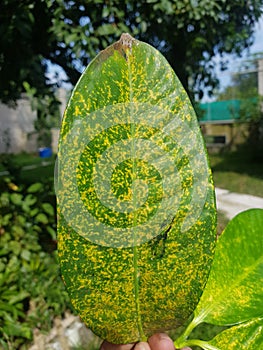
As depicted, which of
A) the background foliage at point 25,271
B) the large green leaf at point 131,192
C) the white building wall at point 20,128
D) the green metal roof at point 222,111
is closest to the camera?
the large green leaf at point 131,192

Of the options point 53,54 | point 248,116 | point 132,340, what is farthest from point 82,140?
point 248,116

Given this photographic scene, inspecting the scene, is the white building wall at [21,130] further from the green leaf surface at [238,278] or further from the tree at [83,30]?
the green leaf surface at [238,278]

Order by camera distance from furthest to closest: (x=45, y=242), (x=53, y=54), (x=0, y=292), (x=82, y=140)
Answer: (x=53, y=54) → (x=45, y=242) → (x=0, y=292) → (x=82, y=140)

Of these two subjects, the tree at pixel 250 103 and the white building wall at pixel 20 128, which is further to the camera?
the white building wall at pixel 20 128

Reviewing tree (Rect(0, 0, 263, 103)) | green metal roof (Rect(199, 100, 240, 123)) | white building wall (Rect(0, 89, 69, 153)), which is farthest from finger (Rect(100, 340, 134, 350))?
white building wall (Rect(0, 89, 69, 153))

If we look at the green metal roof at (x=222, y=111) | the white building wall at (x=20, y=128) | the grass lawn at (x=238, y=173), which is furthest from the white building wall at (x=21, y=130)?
the grass lawn at (x=238, y=173)

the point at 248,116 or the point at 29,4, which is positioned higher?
the point at 29,4

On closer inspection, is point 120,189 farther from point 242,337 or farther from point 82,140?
point 242,337

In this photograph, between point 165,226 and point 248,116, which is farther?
point 248,116
